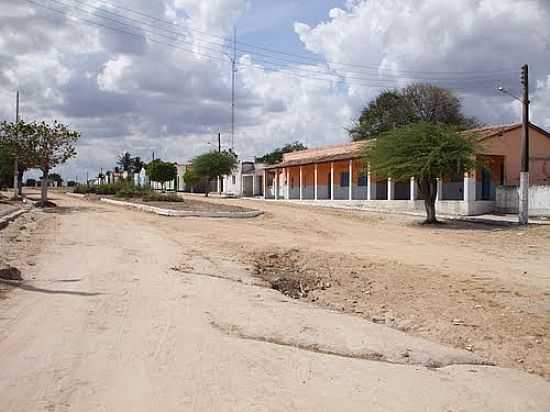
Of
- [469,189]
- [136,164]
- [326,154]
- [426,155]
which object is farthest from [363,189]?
[136,164]

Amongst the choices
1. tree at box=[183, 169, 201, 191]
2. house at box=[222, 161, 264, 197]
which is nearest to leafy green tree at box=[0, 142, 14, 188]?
tree at box=[183, 169, 201, 191]

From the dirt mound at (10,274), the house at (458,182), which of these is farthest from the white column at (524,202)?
the dirt mound at (10,274)

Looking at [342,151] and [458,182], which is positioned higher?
[342,151]

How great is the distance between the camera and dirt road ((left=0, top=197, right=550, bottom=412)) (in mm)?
5484

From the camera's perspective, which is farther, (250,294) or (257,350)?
(250,294)

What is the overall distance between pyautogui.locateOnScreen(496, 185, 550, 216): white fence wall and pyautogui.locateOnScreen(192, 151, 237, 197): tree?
38.3 metres

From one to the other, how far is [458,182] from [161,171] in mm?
59718

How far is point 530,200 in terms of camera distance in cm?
3272

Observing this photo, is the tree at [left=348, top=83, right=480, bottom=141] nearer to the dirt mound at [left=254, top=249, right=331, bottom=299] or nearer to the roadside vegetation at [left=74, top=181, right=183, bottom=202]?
the roadside vegetation at [left=74, top=181, right=183, bottom=202]

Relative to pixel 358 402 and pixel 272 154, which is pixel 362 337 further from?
pixel 272 154

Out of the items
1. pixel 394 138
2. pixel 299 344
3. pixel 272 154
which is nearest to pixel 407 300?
pixel 299 344

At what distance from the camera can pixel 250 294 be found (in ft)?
36.6

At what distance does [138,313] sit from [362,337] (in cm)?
310

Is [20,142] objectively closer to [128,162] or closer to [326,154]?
[326,154]
